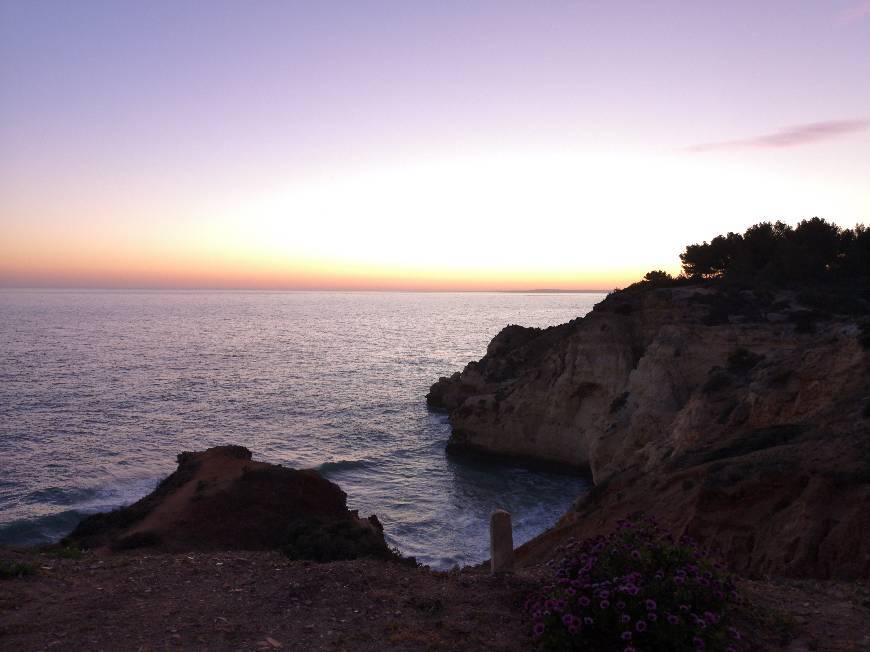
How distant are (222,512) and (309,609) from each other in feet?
51.7

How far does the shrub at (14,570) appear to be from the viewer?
917 cm

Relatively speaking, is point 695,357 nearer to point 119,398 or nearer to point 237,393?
point 237,393

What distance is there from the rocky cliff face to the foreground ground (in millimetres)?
2854

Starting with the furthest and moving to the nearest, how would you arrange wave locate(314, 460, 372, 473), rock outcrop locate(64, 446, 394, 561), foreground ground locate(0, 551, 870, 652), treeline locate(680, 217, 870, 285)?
treeline locate(680, 217, 870, 285) → wave locate(314, 460, 372, 473) → rock outcrop locate(64, 446, 394, 561) → foreground ground locate(0, 551, 870, 652)

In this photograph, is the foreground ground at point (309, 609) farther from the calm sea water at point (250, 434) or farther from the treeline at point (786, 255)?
the treeline at point (786, 255)

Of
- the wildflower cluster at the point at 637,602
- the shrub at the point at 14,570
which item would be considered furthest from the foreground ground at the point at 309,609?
the wildflower cluster at the point at 637,602

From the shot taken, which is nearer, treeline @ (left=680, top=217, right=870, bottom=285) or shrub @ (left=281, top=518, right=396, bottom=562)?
shrub @ (left=281, top=518, right=396, bottom=562)

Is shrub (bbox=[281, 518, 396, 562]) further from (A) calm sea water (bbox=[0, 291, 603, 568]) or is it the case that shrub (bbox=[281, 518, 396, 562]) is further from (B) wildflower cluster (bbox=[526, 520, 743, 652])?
(A) calm sea water (bbox=[0, 291, 603, 568])

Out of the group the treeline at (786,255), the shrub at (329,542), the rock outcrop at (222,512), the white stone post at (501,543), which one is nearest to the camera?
the white stone post at (501,543)

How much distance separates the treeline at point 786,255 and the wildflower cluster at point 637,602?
37.7m

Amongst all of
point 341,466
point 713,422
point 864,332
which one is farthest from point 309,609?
point 341,466

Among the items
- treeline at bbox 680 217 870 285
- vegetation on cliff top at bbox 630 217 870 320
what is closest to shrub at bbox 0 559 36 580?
vegetation on cliff top at bbox 630 217 870 320

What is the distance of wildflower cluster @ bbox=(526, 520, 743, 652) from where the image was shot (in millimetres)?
5781

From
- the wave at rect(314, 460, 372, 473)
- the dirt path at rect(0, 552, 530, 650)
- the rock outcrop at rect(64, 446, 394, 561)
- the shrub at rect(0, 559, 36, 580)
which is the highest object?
the dirt path at rect(0, 552, 530, 650)
